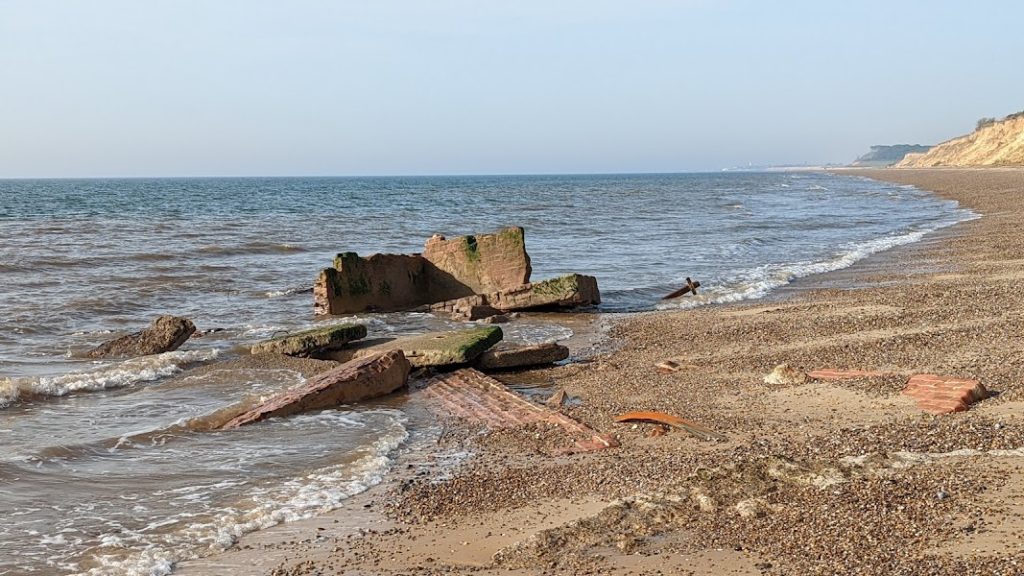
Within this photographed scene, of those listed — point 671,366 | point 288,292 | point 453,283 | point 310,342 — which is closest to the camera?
point 671,366

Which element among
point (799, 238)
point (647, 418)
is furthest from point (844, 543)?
point (799, 238)

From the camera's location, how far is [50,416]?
326 inches

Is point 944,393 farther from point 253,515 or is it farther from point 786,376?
point 253,515

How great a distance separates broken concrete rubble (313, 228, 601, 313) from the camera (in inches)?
553

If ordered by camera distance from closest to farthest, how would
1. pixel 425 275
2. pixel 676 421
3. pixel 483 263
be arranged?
pixel 676 421 → pixel 483 263 → pixel 425 275

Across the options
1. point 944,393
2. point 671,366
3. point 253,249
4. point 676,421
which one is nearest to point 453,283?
point 671,366

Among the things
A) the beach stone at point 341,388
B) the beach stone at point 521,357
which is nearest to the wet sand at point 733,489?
the beach stone at point 521,357

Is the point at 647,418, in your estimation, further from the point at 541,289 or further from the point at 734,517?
the point at 541,289

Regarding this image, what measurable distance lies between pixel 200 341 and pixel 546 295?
17.2 feet

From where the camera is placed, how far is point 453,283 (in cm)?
1543

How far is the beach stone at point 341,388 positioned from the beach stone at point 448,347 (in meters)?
0.42

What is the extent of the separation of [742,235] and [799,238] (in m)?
1.94

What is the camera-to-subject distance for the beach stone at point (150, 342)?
11.2 m

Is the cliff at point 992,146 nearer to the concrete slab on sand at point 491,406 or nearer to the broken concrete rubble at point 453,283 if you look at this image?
the broken concrete rubble at point 453,283
